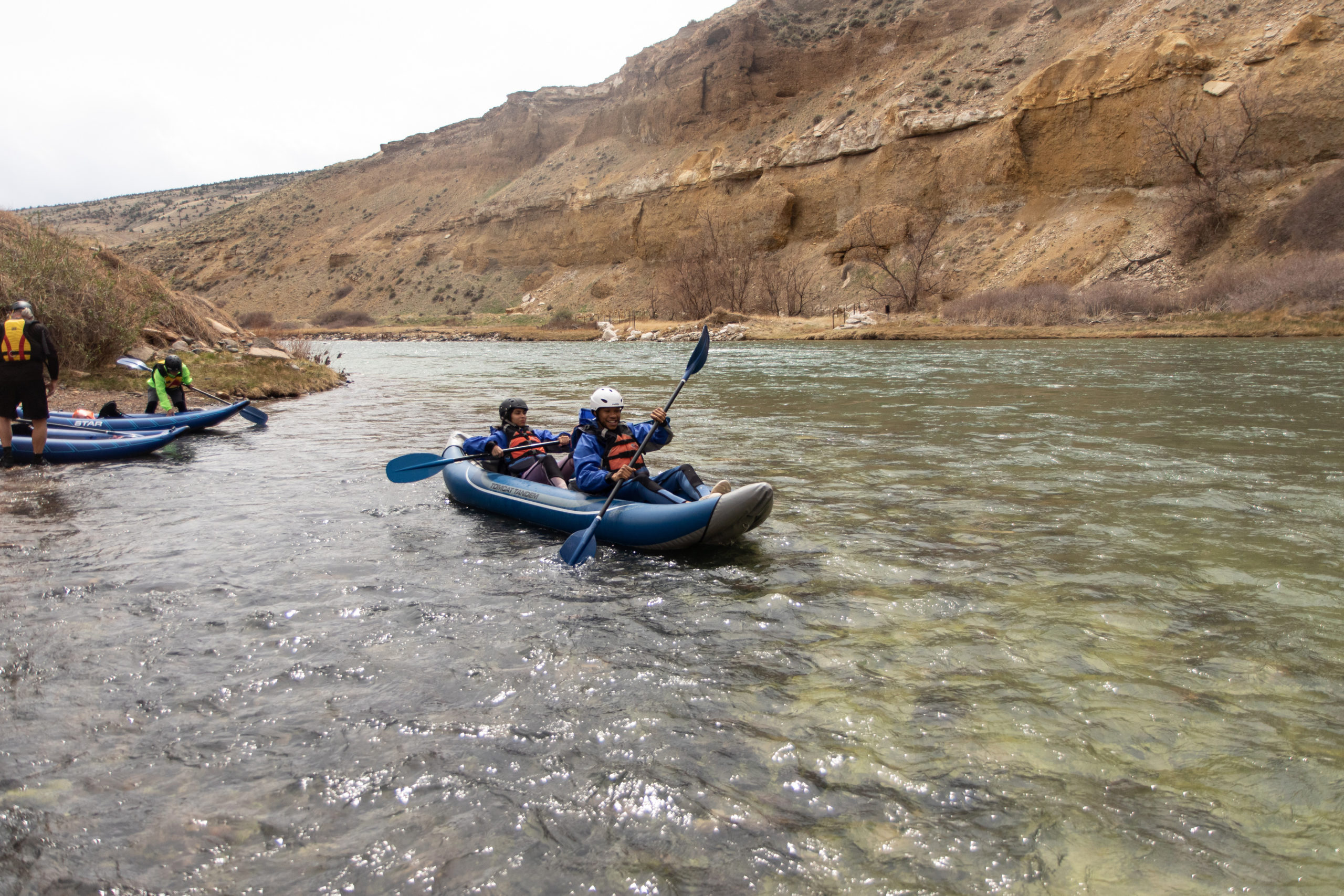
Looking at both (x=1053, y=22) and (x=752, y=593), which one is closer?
(x=752, y=593)

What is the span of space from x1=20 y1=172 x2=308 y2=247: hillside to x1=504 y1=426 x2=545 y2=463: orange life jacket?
86317mm

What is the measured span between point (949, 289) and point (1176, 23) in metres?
13.6

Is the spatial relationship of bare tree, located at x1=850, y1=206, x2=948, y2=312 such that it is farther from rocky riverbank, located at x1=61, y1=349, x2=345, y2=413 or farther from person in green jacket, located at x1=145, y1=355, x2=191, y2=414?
person in green jacket, located at x1=145, y1=355, x2=191, y2=414

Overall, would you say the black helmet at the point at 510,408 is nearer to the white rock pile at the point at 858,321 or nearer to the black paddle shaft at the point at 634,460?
the black paddle shaft at the point at 634,460

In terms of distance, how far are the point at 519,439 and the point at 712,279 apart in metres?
35.2

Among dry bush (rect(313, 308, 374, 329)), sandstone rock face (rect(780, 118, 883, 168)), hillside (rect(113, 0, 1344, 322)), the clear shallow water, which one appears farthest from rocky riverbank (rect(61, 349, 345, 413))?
dry bush (rect(313, 308, 374, 329))

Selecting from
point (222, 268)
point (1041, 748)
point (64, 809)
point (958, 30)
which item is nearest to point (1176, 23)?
point (958, 30)

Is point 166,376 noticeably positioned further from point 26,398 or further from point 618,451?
point 618,451

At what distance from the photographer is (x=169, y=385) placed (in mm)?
10812

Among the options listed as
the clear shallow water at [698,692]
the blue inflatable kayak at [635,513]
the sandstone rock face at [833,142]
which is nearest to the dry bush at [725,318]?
the sandstone rock face at [833,142]

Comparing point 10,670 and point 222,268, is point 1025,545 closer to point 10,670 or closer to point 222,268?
point 10,670

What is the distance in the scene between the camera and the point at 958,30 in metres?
43.2

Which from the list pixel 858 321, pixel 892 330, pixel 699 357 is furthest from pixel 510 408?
pixel 858 321

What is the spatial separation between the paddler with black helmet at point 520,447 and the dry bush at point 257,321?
4434 centimetres
